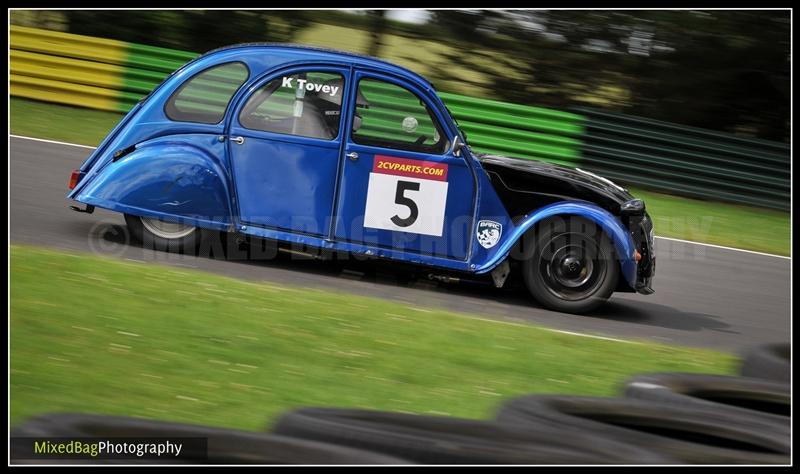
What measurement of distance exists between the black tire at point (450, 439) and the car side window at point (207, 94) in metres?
4.36

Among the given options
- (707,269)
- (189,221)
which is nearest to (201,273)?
(189,221)

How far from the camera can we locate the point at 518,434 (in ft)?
12.6

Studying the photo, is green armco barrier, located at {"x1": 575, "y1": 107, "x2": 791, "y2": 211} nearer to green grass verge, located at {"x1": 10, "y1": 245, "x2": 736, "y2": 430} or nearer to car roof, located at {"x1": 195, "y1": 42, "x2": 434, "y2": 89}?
car roof, located at {"x1": 195, "y1": 42, "x2": 434, "y2": 89}

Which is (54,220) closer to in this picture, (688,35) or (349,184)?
(349,184)

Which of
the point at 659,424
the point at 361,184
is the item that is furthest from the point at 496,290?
the point at 659,424

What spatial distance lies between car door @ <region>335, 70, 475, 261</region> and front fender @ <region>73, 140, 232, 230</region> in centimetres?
103

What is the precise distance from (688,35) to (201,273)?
1289cm

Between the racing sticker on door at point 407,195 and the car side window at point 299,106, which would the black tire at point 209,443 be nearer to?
the racing sticker on door at point 407,195

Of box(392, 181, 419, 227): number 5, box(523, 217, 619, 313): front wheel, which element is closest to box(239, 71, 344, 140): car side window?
box(392, 181, 419, 227): number 5

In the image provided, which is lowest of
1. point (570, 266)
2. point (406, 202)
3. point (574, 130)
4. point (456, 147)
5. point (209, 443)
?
point (209, 443)

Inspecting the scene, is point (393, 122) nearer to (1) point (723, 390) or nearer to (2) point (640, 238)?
(2) point (640, 238)

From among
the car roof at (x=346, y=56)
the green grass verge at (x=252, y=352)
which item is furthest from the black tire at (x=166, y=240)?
the car roof at (x=346, y=56)

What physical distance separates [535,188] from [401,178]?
110cm

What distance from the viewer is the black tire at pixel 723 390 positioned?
491 centimetres
